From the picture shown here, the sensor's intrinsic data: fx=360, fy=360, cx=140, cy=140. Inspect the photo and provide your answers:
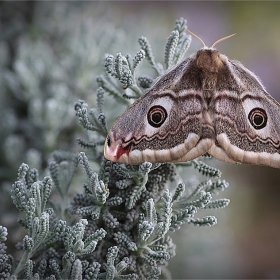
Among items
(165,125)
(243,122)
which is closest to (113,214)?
(165,125)

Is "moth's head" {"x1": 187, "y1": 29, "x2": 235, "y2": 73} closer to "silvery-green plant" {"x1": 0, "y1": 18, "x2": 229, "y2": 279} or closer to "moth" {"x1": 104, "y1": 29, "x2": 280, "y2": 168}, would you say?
"moth" {"x1": 104, "y1": 29, "x2": 280, "y2": 168}

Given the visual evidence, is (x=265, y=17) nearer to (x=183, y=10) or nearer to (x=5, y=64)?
(x=183, y=10)

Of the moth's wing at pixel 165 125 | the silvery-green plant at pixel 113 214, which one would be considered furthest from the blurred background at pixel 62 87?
the moth's wing at pixel 165 125

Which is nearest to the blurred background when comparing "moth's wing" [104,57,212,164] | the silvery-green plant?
the silvery-green plant

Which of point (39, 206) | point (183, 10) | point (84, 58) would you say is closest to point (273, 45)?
point (183, 10)

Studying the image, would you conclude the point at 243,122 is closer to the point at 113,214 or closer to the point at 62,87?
the point at 113,214

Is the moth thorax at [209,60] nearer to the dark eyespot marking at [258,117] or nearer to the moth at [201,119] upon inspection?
the moth at [201,119]
